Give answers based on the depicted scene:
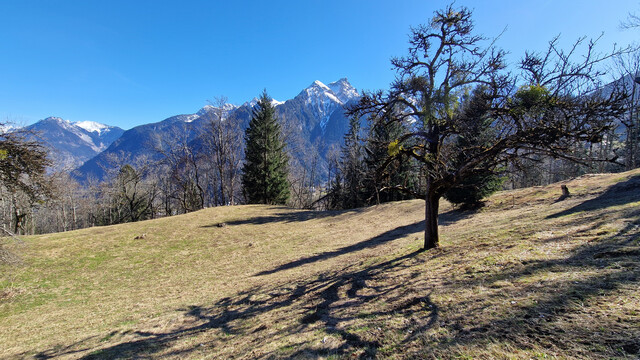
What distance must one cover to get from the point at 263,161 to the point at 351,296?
2682 centimetres

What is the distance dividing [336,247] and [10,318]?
41.4 feet

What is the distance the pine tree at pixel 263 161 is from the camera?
31.5m

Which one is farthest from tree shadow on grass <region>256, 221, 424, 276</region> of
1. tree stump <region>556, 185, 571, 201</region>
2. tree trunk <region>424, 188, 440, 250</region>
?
tree stump <region>556, 185, 571, 201</region>

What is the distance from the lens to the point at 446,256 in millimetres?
7344

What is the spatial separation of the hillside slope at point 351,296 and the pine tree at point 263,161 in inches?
662

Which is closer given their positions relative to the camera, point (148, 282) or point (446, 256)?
point (446, 256)

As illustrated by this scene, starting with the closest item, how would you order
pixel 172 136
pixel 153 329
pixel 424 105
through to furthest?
1. pixel 153 329
2. pixel 424 105
3. pixel 172 136

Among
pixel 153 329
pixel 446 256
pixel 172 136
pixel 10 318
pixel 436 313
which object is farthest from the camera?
pixel 172 136

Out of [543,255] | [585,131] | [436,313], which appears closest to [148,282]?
[436,313]

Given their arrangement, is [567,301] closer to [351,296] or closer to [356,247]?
[351,296]

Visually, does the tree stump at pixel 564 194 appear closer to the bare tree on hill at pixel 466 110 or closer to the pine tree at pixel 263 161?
the bare tree on hill at pixel 466 110

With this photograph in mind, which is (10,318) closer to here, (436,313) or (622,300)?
(436,313)

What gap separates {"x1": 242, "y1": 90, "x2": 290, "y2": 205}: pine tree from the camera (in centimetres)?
3145

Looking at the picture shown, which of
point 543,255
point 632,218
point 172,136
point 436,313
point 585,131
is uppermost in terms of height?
point 172,136
